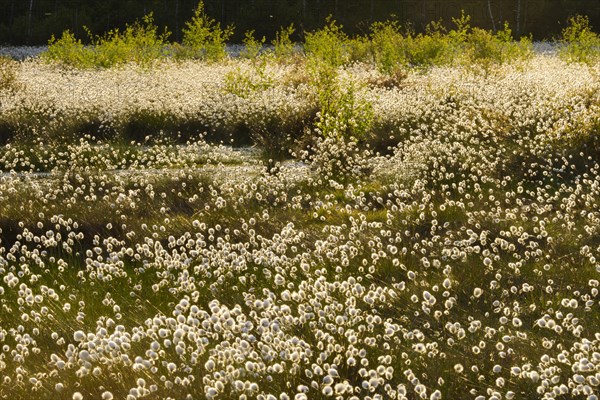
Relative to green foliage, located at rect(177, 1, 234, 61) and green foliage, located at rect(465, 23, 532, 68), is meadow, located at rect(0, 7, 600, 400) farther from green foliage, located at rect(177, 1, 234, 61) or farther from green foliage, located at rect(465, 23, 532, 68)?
green foliage, located at rect(177, 1, 234, 61)

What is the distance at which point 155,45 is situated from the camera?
2545 centimetres

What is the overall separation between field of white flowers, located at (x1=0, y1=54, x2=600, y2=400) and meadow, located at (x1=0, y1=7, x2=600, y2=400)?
0.09 ft

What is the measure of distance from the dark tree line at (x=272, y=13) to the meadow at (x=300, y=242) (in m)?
24.7

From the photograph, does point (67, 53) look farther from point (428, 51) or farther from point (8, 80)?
point (428, 51)

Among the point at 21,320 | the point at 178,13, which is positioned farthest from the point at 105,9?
the point at 21,320

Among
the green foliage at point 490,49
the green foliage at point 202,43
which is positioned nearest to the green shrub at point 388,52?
the green foliage at point 490,49

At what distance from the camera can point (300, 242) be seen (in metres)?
5.67

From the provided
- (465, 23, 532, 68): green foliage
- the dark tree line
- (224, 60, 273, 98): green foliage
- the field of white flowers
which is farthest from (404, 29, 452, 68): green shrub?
the dark tree line

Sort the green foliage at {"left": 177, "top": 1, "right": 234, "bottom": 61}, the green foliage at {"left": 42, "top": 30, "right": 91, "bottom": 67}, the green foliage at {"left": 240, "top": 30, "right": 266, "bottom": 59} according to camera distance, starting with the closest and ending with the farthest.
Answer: the green foliage at {"left": 240, "top": 30, "right": 266, "bottom": 59}, the green foliage at {"left": 177, "top": 1, "right": 234, "bottom": 61}, the green foliage at {"left": 42, "top": 30, "right": 91, "bottom": 67}

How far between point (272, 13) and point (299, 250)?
3774cm

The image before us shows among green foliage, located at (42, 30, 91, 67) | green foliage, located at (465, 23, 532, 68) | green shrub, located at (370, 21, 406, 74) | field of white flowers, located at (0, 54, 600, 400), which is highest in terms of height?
green foliage, located at (465, 23, 532, 68)

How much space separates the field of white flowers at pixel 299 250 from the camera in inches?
132

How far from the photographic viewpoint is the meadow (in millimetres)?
3375

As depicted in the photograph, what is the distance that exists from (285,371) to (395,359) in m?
0.66
